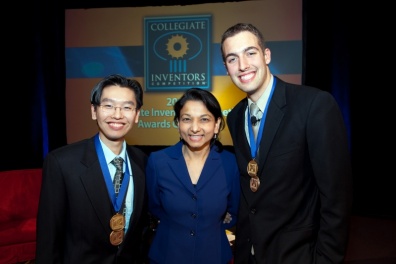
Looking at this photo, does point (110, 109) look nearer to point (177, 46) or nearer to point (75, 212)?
point (75, 212)

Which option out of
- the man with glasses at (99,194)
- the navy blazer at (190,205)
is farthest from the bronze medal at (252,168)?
the man with glasses at (99,194)

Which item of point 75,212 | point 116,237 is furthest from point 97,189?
point 116,237

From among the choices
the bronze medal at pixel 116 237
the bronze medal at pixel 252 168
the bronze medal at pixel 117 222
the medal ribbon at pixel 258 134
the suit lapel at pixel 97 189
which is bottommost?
the bronze medal at pixel 116 237

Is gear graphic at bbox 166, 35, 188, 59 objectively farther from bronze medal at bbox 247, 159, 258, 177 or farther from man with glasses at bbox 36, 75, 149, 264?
bronze medal at bbox 247, 159, 258, 177

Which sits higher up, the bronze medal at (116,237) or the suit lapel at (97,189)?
the suit lapel at (97,189)

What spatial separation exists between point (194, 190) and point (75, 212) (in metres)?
0.67

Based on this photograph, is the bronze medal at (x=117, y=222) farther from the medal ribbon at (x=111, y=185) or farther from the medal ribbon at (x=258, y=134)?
the medal ribbon at (x=258, y=134)

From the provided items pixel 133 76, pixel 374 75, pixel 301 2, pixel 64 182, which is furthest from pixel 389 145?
pixel 64 182

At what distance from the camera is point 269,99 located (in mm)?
1673

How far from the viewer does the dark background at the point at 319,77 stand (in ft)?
16.8

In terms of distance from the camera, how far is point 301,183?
1.56 meters

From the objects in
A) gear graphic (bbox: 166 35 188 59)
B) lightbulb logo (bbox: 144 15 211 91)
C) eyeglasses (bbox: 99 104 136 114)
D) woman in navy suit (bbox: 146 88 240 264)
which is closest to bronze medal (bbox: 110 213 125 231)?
woman in navy suit (bbox: 146 88 240 264)

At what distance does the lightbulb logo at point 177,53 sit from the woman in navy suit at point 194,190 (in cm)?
335

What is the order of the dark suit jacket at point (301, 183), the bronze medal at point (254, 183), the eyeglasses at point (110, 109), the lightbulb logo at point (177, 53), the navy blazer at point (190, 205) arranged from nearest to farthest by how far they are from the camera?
the dark suit jacket at point (301, 183) → the bronze medal at point (254, 183) → the eyeglasses at point (110, 109) → the navy blazer at point (190, 205) → the lightbulb logo at point (177, 53)
